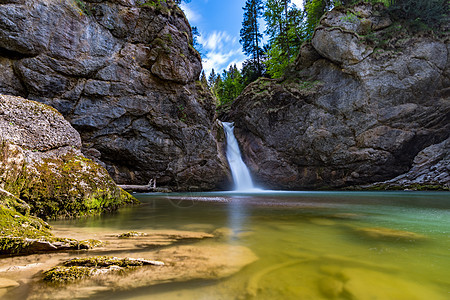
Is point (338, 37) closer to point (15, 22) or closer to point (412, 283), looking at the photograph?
point (412, 283)

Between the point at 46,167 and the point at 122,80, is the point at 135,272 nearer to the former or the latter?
the point at 46,167

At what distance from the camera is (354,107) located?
52.2 feet

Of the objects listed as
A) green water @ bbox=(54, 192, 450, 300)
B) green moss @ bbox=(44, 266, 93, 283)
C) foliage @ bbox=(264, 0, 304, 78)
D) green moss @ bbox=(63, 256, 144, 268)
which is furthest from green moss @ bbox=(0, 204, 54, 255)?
foliage @ bbox=(264, 0, 304, 78)

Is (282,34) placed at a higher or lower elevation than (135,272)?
higher

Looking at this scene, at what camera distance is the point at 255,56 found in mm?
26797

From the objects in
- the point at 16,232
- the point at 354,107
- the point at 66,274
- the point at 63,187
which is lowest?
the point at 66,274

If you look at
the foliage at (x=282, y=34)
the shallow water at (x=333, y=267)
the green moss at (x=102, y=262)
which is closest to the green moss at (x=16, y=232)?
the green moss at (x=102, y=262)

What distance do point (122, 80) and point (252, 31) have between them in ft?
63.6

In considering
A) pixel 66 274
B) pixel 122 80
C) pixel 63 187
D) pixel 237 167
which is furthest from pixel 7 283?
pixel 237 167

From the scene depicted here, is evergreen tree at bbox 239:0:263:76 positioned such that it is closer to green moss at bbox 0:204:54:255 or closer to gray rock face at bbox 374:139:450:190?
gray rock face at bbox 374:139:450:190

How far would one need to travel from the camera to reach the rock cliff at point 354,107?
14.7 m

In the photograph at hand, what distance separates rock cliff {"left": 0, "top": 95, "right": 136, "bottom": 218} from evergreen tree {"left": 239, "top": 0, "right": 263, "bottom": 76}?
2402cm

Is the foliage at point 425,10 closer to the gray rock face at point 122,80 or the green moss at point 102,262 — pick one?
the gray rock face at point 122,80

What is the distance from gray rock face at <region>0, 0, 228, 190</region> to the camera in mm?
11578
